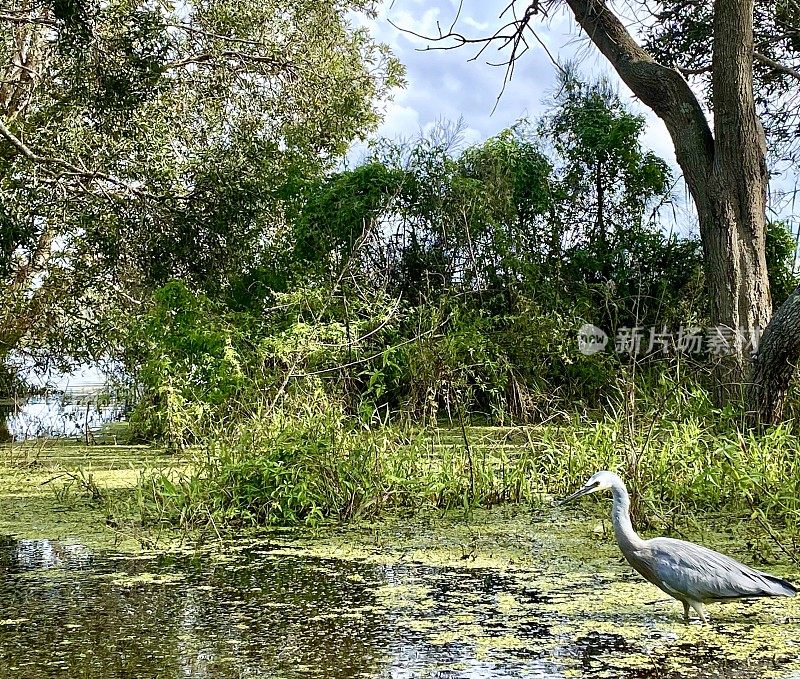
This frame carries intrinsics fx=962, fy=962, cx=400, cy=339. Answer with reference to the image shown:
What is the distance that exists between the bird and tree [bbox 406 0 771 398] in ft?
14.0

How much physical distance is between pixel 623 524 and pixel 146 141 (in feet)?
25.2

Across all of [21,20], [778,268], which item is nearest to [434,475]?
[778,268]

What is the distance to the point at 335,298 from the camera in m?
7.86

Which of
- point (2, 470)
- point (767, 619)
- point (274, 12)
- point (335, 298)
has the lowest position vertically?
point (767, 619)

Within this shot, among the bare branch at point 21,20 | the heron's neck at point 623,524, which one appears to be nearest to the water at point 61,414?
the bare branch at point 21,20

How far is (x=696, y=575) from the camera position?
10.1ft

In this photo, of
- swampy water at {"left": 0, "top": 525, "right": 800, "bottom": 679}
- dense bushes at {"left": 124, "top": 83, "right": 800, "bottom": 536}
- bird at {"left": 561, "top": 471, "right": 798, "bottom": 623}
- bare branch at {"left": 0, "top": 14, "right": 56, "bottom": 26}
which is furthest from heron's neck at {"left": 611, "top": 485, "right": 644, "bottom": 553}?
bare branch at {"left": 0, "top": 14, "right": 56, "bottom": 26}

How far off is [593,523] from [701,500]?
56cm

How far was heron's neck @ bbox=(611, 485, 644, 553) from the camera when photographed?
3.24m

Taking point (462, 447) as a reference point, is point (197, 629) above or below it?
below

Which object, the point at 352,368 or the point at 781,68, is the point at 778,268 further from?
the point at 352,368

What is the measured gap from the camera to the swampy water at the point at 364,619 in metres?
2.81

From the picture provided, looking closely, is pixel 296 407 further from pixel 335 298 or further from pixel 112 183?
pixel 112 183

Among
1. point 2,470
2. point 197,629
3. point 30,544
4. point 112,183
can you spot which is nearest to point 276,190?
point 112,183
